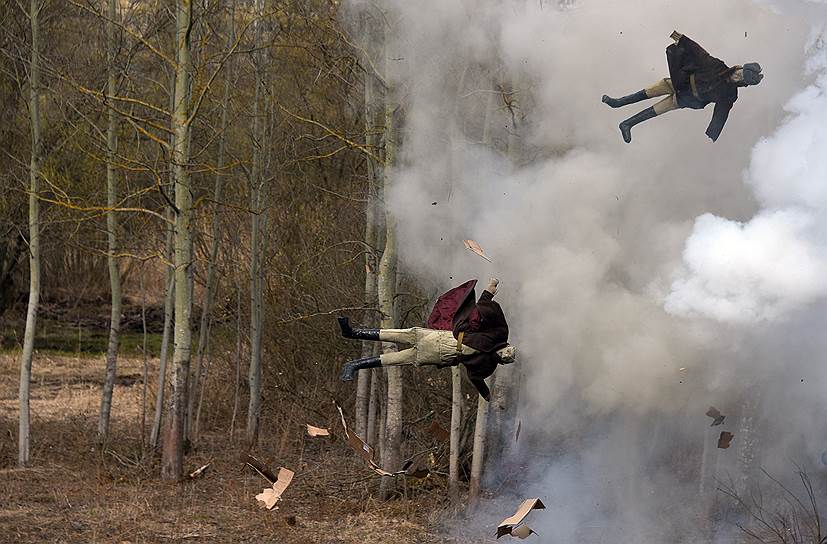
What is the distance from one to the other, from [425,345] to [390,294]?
18.7 ft

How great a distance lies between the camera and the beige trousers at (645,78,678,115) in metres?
8.80

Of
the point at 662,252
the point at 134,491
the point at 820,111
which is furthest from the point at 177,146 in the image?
the point at 820,111

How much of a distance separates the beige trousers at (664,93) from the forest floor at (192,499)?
637 centimetres

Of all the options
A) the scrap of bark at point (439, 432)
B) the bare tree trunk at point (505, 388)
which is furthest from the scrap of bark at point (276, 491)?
the bare tree trunk at point (505, 388)

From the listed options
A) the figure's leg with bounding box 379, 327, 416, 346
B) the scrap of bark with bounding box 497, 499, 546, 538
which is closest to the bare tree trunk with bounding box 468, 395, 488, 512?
the scrap of bark with bounding box 497, 499, 546, 538

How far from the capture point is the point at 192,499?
50.0ft

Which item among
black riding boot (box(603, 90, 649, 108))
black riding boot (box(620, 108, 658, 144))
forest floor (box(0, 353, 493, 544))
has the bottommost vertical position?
forest floor (box(0, 353, 493, 544))

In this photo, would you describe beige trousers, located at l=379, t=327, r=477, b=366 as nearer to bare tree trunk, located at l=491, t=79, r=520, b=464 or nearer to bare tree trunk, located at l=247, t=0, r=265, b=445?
bare tree trunk, located at l=491, t=79, r=520, b=464

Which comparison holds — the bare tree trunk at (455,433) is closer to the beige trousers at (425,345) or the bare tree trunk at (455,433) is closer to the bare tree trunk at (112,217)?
the beige trousers at (425,345)

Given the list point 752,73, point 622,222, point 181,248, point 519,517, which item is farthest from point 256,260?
point 752,73

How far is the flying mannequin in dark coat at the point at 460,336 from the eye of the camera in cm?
799

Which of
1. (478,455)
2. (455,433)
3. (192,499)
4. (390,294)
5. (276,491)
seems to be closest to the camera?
(276,491)

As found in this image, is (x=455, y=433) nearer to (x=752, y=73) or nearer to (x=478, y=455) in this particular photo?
(x=478, y=455)

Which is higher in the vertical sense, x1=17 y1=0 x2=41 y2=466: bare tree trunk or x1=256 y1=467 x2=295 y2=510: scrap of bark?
x1=17 y1=0 x2=41 y2=466: bare tree trunk
